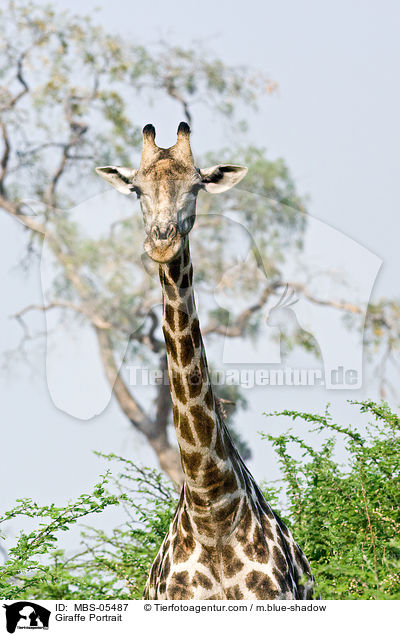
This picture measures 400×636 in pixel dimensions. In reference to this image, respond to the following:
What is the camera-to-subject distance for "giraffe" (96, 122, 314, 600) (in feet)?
11.7

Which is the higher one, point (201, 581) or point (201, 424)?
point (201, 424)

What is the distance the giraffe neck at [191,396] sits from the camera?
357 centimetres

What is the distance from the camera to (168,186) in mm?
3537

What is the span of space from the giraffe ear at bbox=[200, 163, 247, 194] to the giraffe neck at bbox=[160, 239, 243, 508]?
0.48m

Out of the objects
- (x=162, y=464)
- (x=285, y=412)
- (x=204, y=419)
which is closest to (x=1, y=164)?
(x=162, y=464)

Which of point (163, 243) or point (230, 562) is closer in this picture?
point (163, 243)

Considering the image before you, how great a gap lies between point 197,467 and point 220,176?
1.37m

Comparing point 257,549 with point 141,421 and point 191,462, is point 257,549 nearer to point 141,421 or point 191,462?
point 191,462
